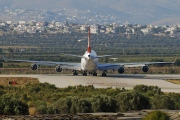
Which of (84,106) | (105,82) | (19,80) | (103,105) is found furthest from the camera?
(19,80)

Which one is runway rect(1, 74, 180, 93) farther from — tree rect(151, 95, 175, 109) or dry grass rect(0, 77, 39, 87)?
tree rect(151, 95, 175, 109)

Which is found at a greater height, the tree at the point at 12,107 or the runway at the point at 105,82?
the tree at the point at 12,107

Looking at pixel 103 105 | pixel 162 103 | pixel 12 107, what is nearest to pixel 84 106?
pixel 103 105

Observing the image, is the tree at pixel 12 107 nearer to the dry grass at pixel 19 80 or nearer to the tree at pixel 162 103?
the tree at pixel 162 103

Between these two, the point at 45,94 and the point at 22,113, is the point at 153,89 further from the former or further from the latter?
the point at 22,113

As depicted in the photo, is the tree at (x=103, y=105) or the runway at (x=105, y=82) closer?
the tree at (x=103, y=105)

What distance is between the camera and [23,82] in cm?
8800

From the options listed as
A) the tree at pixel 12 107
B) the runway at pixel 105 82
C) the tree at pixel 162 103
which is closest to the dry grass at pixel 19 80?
the runway at pixel 105 82

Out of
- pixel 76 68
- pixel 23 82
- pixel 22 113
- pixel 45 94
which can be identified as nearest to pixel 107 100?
pixel 22 113

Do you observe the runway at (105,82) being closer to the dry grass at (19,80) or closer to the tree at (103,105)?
the dry grass at (19,80)

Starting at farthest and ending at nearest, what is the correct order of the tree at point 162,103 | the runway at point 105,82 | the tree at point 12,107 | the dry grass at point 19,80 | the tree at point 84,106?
the dry grass at point 19,80, the runway at point 105,82, the tree at point 162,103, the tree at point 84,106, the tree at point 12,107

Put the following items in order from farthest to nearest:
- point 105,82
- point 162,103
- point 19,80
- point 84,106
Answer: point 19,80, point 105,82, point 162,103, point 84,106

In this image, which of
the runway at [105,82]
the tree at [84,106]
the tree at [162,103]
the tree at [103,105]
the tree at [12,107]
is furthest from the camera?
the runway at [105,82]

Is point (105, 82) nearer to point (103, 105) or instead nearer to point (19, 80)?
point (19, 80)
